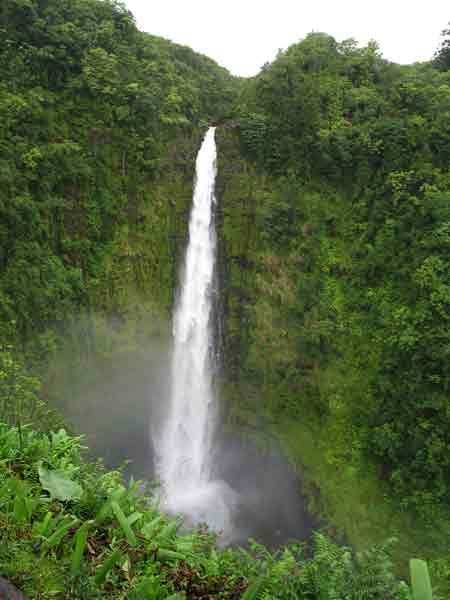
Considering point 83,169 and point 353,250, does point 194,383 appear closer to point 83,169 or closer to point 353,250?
point 353,250

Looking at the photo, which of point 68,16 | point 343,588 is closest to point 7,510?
point 343,588

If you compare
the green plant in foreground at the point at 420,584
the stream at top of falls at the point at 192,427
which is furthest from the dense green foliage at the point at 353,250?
the green plant in foreground at the point at 420,584

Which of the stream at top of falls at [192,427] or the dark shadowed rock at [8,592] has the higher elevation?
the dark shadowed rock at [8,592]

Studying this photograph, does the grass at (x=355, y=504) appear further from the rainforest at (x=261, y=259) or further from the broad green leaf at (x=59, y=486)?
the broad green leaf at (x=59, y=486)

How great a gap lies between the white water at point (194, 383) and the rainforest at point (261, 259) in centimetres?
39

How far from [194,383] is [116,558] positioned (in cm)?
1105

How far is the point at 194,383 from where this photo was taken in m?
13.2

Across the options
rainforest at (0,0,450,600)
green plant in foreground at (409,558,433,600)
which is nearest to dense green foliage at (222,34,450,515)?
rainforest at (0,0,450,600)

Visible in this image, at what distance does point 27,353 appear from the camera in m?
10.5

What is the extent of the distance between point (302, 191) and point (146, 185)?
5715 mm

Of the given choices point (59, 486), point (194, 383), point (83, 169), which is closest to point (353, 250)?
point (194, 383)

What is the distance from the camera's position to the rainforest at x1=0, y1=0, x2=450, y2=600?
34.3 ft

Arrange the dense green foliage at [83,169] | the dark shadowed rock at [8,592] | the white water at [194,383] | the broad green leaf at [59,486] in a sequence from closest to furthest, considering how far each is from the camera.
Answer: the dark shadowed rock at [8,592], the broad green leaf at [59,486], the dense green foliage at [83,169], the white water at [194,383]

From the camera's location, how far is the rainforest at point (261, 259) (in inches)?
412
